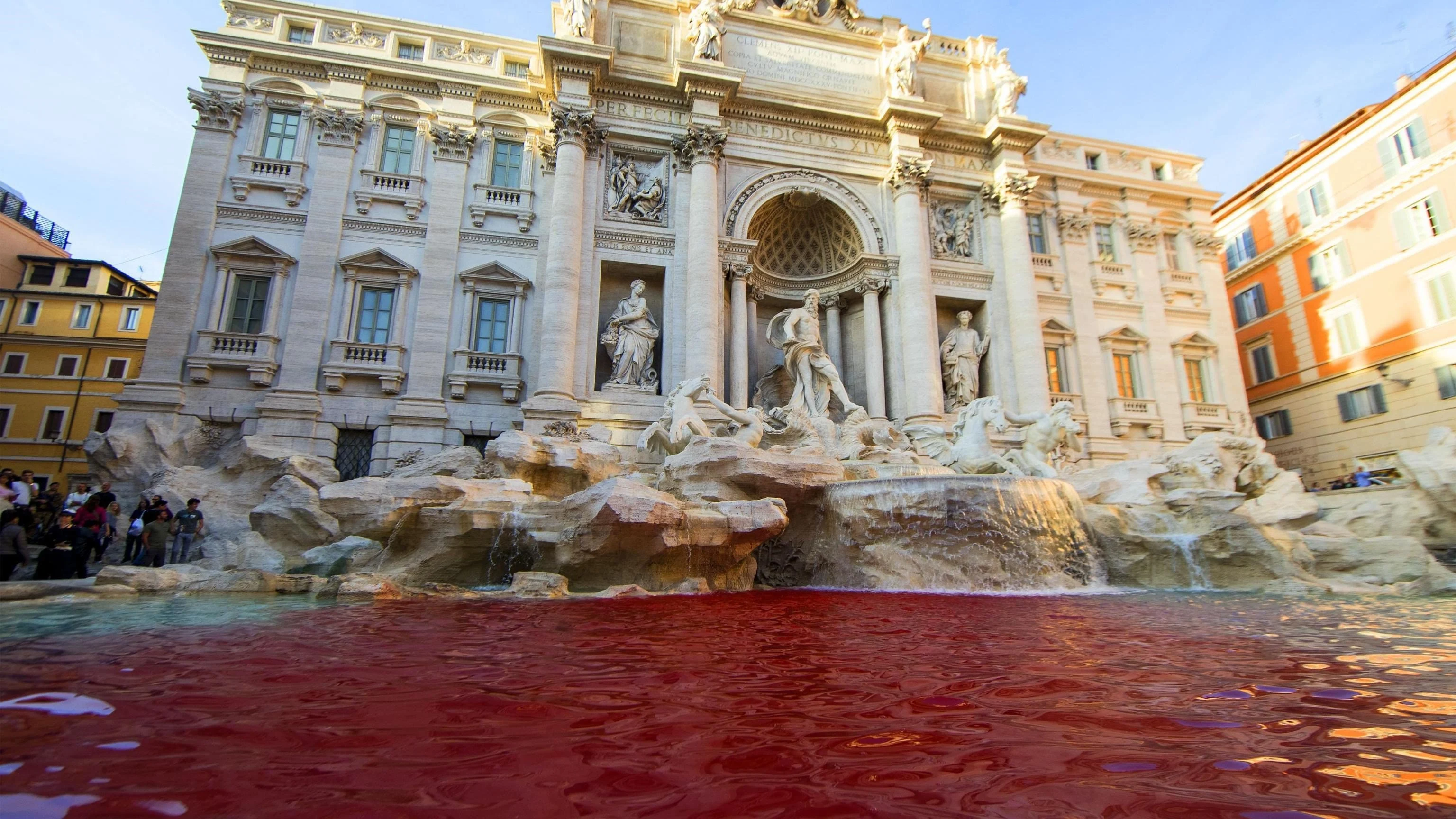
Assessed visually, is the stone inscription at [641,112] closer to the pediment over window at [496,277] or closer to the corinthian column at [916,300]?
the pediment over window at [496,277]

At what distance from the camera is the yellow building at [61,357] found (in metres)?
23.1

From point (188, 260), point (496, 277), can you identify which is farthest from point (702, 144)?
point (188, 260)

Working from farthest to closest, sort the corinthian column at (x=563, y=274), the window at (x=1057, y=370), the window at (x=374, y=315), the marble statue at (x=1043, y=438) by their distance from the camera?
the window at (x=1057, y=370)
the window at (x=374, y=315)
the corinthian column at (x=563, y=274)
the marble statue at (x=1043, y=438)

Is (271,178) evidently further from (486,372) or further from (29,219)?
(29,219)

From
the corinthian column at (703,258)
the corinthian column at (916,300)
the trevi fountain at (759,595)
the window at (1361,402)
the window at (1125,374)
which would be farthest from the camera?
the window at (1125,374)

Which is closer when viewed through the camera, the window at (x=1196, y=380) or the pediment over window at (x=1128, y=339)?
the pediment over window at (x=1128, y=339)

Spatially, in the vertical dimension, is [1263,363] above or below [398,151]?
below

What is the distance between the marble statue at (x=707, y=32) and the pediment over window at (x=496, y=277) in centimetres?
726

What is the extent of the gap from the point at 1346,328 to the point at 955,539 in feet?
70.3

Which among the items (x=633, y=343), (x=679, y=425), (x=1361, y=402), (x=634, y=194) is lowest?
(x=679, y=425)

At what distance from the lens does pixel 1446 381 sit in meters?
17.7

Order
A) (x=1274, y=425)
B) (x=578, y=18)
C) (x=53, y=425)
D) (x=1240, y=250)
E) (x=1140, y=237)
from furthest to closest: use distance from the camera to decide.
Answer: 1. (x=1240, y=250)
2. (x=53, y=425)
3. (x=1274, y=425)
4. (x=1140, y=237)
5. (x=578, y=18)

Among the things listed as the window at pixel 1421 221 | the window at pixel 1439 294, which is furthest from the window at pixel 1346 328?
the window at pixel 1421 221

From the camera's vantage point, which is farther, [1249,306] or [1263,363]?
[1249,306]
